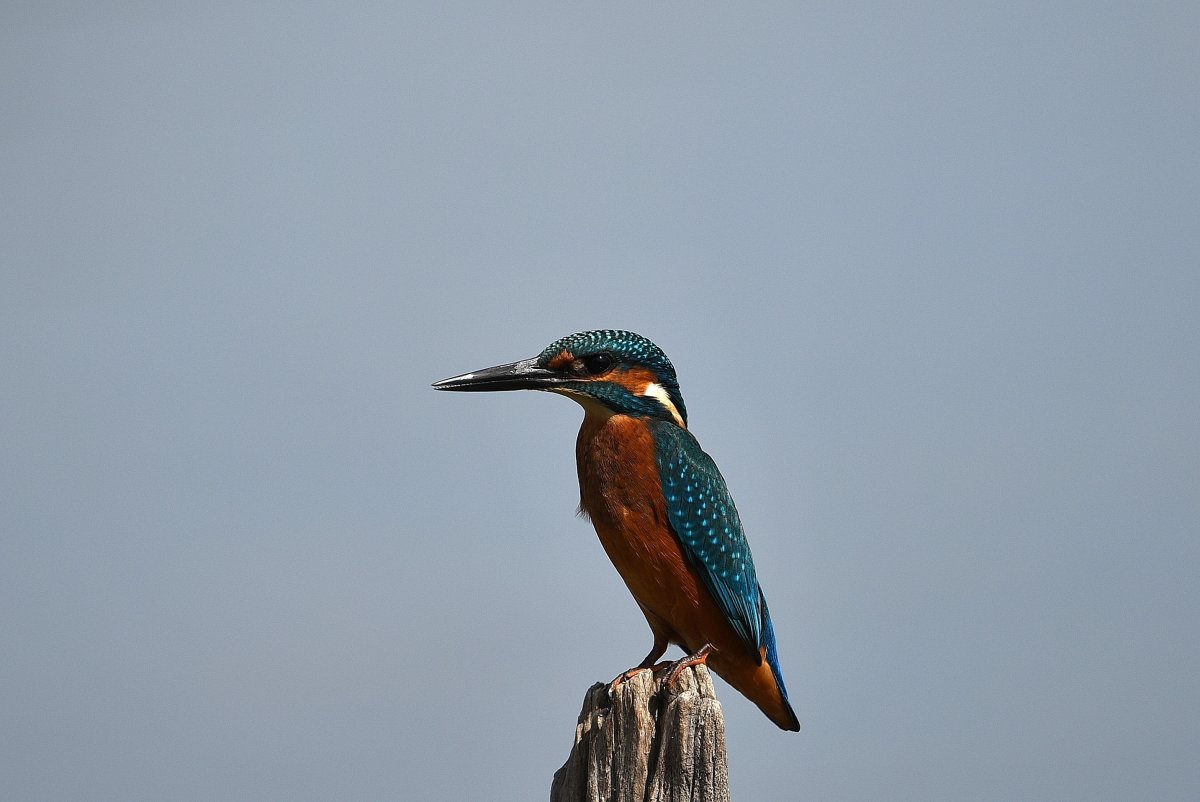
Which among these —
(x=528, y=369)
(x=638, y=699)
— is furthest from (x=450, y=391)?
(x=638, y=699)

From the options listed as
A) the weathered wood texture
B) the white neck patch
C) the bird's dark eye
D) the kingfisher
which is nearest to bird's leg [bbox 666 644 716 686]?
the kingfisher

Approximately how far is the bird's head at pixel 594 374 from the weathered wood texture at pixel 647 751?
153 centimetres

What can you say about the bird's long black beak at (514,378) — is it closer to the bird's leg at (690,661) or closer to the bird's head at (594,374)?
the bird's head at (594,374)

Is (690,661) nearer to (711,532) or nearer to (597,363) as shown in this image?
(711,532)

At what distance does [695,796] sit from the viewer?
166 inches

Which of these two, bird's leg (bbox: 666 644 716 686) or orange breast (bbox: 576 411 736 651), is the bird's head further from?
bird's leg (bbox: 666 644 716 686)

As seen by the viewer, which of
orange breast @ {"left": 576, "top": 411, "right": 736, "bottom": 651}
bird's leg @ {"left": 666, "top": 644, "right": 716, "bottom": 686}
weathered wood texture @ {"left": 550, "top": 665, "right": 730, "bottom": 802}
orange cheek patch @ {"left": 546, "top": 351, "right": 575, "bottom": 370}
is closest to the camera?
weathered wood texture @ {"left": 550, "top": 665, "right": 730, "bottom": 802}

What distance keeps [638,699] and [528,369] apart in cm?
180

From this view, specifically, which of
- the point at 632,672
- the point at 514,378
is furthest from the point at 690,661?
the point at 514,378

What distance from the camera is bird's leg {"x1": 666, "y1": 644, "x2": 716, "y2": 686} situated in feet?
15.8

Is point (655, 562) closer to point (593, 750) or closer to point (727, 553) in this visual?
point (727, 553)

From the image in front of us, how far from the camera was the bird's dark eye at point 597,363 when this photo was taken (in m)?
5.68

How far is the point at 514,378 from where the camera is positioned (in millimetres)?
5625

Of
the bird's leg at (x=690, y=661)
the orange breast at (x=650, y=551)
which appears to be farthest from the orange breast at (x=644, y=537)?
the bird's leg at (x=690, y=661)
